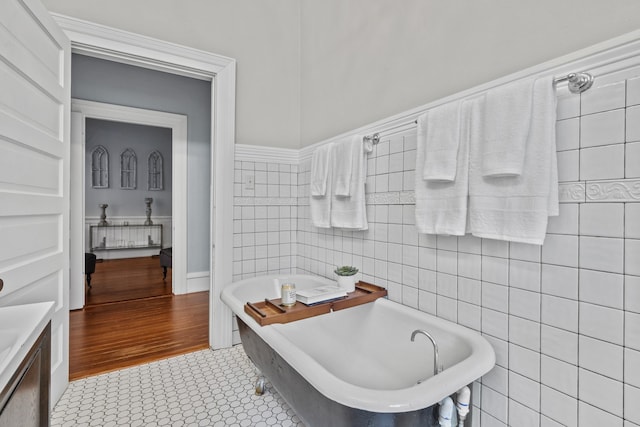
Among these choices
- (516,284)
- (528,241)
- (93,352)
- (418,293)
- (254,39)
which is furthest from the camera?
(254,39)

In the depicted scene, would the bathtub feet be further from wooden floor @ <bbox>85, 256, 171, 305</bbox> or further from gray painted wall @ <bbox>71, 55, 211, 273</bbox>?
wooden floor @ <bbox>85, 256, 171, 305</bbox>

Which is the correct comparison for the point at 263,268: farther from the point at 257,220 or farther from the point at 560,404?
the point at 560,404

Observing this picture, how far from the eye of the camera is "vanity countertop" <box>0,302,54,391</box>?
2.51 feet

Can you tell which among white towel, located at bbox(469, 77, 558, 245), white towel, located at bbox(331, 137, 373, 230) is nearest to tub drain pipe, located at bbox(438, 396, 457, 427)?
white towel, located at bbox(469, 77, 558, 245)

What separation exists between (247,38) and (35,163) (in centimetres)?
167

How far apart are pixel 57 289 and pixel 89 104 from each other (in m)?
2.18

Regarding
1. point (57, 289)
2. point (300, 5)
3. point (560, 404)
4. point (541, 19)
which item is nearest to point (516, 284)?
point (560, 404)

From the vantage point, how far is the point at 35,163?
1.54 m

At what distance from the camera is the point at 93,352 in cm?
230

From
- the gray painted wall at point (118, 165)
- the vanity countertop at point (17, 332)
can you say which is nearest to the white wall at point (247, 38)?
the vanity countertop at point (17, 332)

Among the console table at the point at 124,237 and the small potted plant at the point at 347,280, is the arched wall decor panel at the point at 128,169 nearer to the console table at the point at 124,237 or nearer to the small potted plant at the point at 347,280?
the console table at the point at 124,237

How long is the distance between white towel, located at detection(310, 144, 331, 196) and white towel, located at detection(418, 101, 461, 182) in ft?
2.67

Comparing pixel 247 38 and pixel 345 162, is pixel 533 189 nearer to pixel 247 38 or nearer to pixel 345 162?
pixel 345 162

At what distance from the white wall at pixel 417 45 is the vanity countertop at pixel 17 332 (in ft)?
5.93
